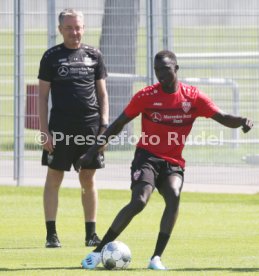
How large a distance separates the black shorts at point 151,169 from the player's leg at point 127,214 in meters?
0.08

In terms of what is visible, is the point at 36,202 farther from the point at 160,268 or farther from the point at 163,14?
the point at 160,268

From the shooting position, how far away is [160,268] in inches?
→ 370

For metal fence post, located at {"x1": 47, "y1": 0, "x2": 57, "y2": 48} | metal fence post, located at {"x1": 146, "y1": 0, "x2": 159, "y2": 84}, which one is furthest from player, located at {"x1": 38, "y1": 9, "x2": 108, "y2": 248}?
metal fence post, located at {"x1": 47, "y1": 0, "x2": 57, "y2": 48}

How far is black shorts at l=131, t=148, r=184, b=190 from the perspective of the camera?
9.69 m

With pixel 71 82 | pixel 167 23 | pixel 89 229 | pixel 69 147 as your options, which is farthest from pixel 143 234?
pixel 167 23

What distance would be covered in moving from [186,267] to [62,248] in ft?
6.26

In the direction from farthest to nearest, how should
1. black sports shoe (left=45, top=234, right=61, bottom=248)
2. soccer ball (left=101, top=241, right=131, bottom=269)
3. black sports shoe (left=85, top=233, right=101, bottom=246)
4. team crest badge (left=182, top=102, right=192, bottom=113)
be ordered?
black sports shoe (left=85, top=233, right=101, bottom=246) → black sports shoe (left=45, top=234, right=61, bottom=248) → team crest badge (left=182, top=102, right=192, bottom=113) → soccer ball (left=101, top=241, right=131, bottom=269)

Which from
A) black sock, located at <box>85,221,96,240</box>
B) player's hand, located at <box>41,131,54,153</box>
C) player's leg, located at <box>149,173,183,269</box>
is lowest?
black sock, located at <box>85,221,96,240</box>

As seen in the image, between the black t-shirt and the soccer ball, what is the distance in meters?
2.20

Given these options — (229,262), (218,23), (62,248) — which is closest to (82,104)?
(62,248)

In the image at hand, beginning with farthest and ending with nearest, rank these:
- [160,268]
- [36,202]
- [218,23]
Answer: [218,23] → [36,202] → [160,268]

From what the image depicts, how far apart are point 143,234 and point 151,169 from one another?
9.38ft

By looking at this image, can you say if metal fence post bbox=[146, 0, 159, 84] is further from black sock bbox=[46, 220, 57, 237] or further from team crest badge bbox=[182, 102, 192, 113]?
team crest badge bbox=[182, 102, 192, 113]

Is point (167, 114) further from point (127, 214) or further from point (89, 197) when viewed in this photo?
point (89, 197)
